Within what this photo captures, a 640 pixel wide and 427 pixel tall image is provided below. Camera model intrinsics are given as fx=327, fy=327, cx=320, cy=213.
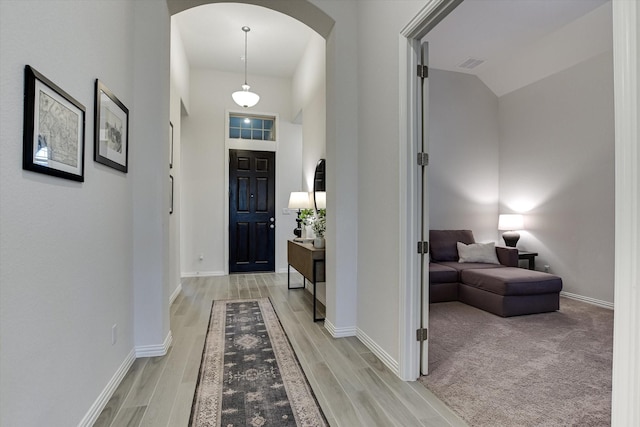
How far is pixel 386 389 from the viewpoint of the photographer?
2.02 m

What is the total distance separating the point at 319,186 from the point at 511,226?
2963 millimetres

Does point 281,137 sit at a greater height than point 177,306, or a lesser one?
greater

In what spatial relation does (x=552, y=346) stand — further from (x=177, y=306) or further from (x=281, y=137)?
(x=281, y=137)

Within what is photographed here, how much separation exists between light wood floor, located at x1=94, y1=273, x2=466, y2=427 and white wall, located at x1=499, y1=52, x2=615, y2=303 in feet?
11.1

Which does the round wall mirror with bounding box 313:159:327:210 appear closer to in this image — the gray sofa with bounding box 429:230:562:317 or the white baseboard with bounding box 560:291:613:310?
the gray sofa with bounding box 429:230:562:317

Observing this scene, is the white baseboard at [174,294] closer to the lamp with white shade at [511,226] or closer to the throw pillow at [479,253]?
the throw pillow at [479,253]

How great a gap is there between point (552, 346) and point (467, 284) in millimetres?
1343

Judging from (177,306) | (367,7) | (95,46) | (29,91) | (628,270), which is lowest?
(177,306)

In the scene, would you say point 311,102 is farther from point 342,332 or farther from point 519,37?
point 342,332

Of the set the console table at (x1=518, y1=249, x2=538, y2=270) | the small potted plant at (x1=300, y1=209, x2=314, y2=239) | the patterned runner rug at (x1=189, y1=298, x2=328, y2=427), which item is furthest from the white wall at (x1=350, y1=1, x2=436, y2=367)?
the console table at (x1=518, y1=249, x2=538, y2=270)

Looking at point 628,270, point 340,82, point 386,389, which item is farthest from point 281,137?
point 628,270

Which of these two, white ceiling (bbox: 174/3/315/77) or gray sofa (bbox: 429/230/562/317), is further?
white ceiling (bbox: 174/3/315/77)

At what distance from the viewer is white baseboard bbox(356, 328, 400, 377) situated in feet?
7.31

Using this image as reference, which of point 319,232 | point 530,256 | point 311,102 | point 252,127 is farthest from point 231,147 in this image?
point 530,256
